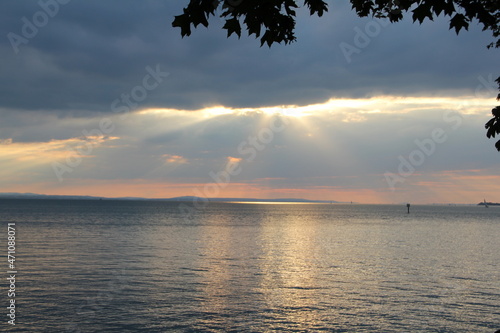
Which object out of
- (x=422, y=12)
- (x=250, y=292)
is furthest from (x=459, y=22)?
(x=250, y=292)

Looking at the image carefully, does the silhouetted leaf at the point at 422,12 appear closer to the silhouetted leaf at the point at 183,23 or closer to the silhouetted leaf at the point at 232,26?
the silhouetted leaf at the point at 232,26

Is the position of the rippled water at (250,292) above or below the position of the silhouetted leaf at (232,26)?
below

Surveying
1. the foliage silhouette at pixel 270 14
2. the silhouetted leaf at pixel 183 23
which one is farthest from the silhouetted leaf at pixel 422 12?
the silhouetted leaf at pixel 183 23

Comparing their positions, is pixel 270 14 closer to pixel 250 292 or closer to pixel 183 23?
pixel 183 23

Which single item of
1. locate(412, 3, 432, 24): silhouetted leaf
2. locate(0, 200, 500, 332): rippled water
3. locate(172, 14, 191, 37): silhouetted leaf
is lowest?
locate(0, 200, 500, 332): rippled water

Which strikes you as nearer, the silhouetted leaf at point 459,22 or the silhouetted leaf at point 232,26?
the silhouetted leaf at point 232,26

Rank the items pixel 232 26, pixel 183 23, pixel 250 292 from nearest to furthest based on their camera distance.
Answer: pixel 183 23
pixel 232 26
pixel 250 292

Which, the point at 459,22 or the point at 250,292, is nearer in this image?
the point at 459,22

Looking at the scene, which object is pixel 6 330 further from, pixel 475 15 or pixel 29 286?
pixel 475 15

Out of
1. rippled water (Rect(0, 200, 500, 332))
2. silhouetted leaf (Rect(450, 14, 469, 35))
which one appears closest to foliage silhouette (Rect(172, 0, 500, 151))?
silhouetted leaf (Rect(450, 14, 469, 35))

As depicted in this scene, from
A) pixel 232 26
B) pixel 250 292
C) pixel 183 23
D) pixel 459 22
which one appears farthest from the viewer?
pixel 250 292

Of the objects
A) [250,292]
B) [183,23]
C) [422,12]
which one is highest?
[422,12]

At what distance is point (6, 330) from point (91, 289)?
8.96 metres

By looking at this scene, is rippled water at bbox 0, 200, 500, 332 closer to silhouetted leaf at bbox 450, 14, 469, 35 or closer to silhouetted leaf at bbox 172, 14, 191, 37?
silhouetted leaf at bbox 450, 14, 469, 35
